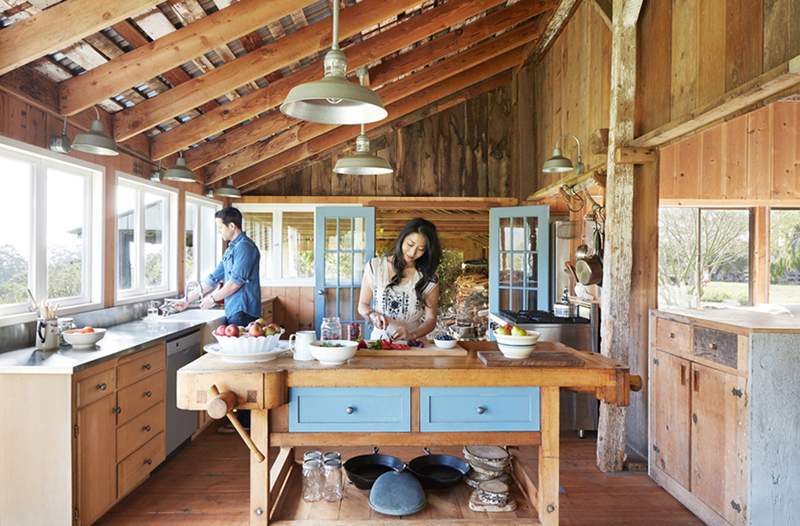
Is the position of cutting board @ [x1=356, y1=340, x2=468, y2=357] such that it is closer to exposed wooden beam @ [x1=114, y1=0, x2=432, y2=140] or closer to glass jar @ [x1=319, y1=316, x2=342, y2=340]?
glass jar @ [x1=319, y1=316, x2=342, y2=340]

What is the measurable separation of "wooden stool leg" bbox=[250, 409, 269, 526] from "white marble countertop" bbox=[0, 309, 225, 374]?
1.04 metres

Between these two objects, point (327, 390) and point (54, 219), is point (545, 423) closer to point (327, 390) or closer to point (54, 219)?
point (327, 390)

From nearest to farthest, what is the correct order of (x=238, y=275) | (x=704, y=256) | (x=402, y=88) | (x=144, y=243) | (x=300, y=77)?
(x=238, y=275), (x=300, y=77), (x=144, y=243), (x=704, y=256), (x=402, y=88)

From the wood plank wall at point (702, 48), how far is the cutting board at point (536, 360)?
151cm

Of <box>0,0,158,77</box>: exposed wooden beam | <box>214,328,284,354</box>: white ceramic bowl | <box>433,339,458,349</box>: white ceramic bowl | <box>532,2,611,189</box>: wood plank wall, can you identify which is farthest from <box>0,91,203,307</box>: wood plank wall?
<box>532,2,611,189</box>: wood plank wall

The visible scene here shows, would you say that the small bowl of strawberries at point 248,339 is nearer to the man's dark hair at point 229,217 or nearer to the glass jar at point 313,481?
the glass jar at point 313,481

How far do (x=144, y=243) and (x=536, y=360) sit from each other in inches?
149

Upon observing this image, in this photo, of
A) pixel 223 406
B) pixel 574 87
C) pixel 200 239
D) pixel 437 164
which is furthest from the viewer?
pixel 437 164

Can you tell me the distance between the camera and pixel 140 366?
10.1 feet

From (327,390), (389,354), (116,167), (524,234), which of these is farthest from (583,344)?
(116,167)

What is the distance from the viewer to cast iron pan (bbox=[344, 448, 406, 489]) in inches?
92.4

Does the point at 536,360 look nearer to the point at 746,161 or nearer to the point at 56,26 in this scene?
the point at 56,26

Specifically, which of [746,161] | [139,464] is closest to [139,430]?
[139,464]

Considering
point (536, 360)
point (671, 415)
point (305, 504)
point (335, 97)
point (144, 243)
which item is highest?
point (335, 97)
